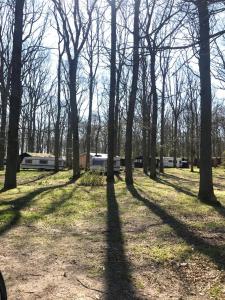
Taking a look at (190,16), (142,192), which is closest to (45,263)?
(190,16)

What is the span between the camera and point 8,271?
20.2 feet

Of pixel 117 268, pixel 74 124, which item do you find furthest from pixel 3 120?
pixel 117 268

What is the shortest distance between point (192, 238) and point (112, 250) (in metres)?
1.68

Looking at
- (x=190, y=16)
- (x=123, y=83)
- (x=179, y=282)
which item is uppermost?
(x=123, y=83)

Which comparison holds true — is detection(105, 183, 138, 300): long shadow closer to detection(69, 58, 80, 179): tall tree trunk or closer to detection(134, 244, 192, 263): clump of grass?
detection(134, 244, 192, 263): clump of grass

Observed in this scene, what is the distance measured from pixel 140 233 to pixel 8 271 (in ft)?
10.4

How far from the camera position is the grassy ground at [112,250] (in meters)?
5.49

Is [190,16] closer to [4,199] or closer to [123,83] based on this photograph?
[4,199]

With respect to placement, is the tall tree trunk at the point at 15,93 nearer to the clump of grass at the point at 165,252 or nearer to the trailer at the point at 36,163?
the clump of grass at the point at 165,252

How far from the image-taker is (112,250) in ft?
23.9

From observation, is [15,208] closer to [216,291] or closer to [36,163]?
[216,291]

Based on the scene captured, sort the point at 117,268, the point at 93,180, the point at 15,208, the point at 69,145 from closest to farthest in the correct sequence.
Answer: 1. the point at 117,268
2. the point at 15,208
3. the point at 93,180
4. the point at 69,145

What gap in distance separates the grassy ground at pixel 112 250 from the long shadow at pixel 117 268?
1 cm

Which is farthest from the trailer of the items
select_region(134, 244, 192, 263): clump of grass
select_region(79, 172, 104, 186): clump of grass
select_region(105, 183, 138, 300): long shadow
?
select_region(134, 244, 192, 263): clump of grass
